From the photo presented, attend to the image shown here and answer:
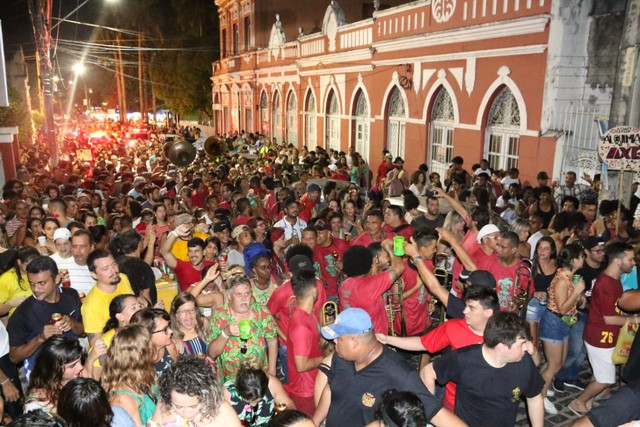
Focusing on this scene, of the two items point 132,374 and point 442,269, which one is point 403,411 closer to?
point 132,374

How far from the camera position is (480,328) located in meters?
4.10

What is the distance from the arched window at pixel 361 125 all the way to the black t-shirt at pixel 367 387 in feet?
58.9

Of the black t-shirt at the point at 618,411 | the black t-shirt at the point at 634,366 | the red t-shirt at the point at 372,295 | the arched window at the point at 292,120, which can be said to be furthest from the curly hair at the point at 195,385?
the arched window at the point at 292,120

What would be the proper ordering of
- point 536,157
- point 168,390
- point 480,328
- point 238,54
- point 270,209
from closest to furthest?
point 168,390
point 480,328
point 270,209
point 536,157
point 238,54

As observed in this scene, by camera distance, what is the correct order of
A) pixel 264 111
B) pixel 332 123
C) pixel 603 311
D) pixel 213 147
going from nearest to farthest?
pixel 603 311, pixel 213 147, pixel 332 123, pixel 264 111

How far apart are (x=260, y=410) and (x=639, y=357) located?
2.90 m

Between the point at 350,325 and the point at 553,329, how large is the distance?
3.13 meters

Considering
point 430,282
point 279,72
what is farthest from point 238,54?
point 430,282

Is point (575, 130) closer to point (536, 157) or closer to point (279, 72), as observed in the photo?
point (536, 157)

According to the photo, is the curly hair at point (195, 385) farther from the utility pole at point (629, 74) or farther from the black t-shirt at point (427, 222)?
the utility pole at point (629, 74)

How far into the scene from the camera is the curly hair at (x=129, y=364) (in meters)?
3.67

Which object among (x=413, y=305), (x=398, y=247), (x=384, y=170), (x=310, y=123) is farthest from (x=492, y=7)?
(x=310, y=123)

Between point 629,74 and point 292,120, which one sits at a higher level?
point 629,74

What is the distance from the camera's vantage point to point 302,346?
4387mm
